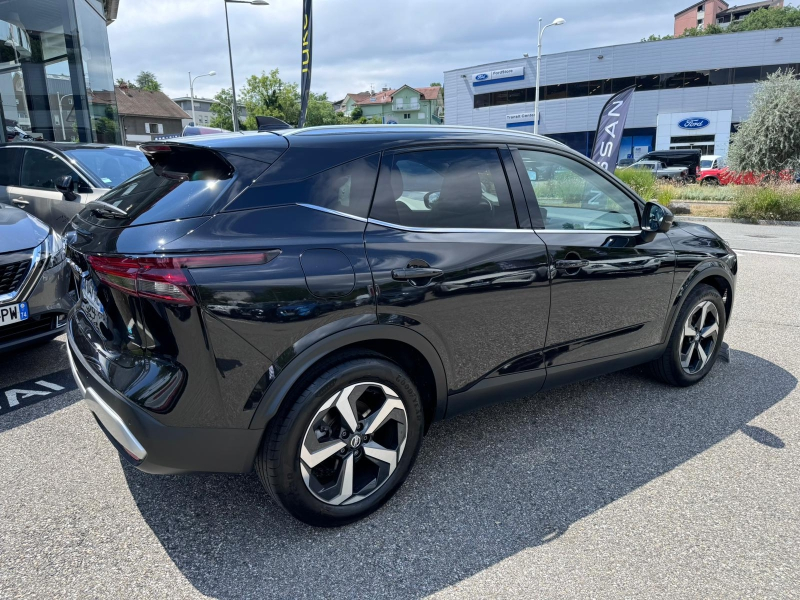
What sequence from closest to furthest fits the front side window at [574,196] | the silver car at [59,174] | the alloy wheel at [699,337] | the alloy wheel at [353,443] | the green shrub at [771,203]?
the alloy wheel at [353,443], the front side window at [574,196], the alloy wheel at [699,337], the silver car at [59,174], the green shrub at [771,203]

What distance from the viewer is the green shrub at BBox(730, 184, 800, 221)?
16.2 meters

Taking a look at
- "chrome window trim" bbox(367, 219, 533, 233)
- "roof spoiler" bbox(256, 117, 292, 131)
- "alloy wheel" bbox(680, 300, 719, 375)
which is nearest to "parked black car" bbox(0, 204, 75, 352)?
"roof spoiler" bbox(256, 117, 292, 131)

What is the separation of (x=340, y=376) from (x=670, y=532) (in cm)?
160

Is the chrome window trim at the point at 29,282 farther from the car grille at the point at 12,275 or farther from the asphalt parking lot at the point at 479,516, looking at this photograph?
the asphalt parking lot at the point at 479,516

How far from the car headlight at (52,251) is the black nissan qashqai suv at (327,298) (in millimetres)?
1656

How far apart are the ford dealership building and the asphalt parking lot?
139ft

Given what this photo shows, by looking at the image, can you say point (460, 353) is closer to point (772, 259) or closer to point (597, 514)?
point (597, 514)

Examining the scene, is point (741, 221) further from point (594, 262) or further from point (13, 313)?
point (13, 313)

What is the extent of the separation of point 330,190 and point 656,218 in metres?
2.14

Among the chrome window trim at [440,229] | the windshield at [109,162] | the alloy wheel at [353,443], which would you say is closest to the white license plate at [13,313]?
the alloy wheel at [353,443]

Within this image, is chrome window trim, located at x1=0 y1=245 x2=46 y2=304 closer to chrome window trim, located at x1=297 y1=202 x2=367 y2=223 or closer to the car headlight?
the car headlight

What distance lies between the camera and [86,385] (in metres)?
2.54

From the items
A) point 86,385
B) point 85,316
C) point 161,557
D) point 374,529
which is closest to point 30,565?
point 161,557

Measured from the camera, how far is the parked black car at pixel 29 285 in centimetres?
382
